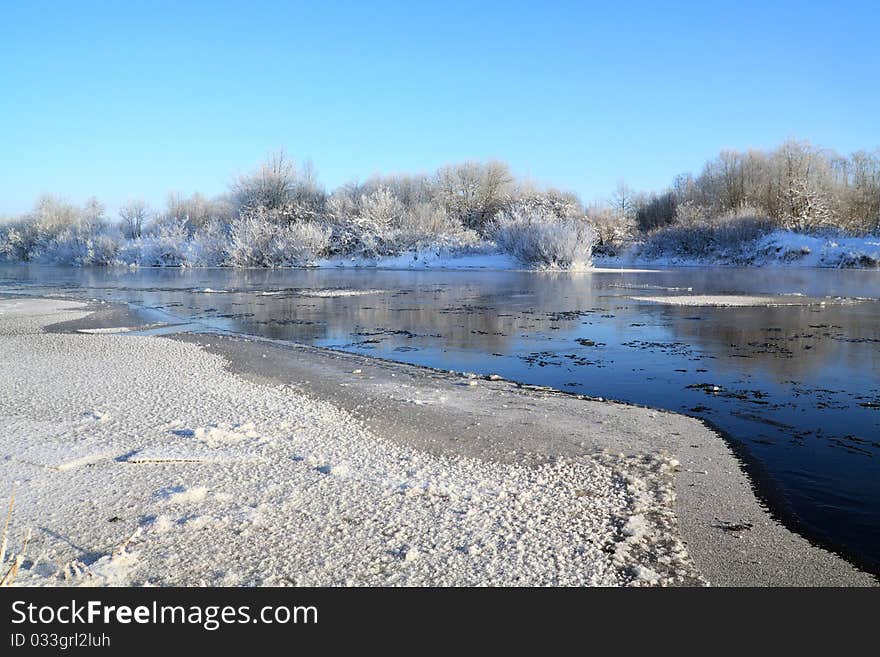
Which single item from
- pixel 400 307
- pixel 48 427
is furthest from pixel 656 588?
pixel 400 307

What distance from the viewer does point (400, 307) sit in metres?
16.8

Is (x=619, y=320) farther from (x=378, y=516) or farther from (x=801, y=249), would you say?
(x=801, y=249)

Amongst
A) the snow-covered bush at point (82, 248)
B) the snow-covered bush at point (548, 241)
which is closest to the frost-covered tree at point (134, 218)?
the snow-covered bush at point (82, 248)

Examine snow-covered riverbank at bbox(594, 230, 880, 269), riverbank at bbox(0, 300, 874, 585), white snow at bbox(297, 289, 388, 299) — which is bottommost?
riverbank at bbox(0, 300, 874, 585)

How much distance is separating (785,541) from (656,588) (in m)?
1.08

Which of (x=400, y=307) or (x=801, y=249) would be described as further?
(x=801, y=249)

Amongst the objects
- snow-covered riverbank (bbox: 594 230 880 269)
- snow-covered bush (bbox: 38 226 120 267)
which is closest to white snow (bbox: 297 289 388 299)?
snow-covered riverbank (bbox: 594 230 880 269)

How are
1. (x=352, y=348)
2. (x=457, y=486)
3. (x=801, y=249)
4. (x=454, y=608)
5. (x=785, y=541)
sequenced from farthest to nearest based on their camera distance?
(x=801, y=249)
(x=352, y=348)
(x=457, y=486)
(x=785, y=541)
(x=454, y=608)

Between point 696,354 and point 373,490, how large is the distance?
6998 millimetres

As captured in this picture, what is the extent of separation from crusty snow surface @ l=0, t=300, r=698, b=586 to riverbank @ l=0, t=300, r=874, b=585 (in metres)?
0.01

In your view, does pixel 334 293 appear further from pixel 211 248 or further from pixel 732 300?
pixel 211 248

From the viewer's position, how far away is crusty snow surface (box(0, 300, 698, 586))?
2.89 meters

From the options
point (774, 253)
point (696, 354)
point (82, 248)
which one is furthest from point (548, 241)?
point (82, 248)

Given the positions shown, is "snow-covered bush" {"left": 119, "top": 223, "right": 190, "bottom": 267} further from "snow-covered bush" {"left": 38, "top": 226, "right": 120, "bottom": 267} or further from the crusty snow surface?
the crusty snow surface
